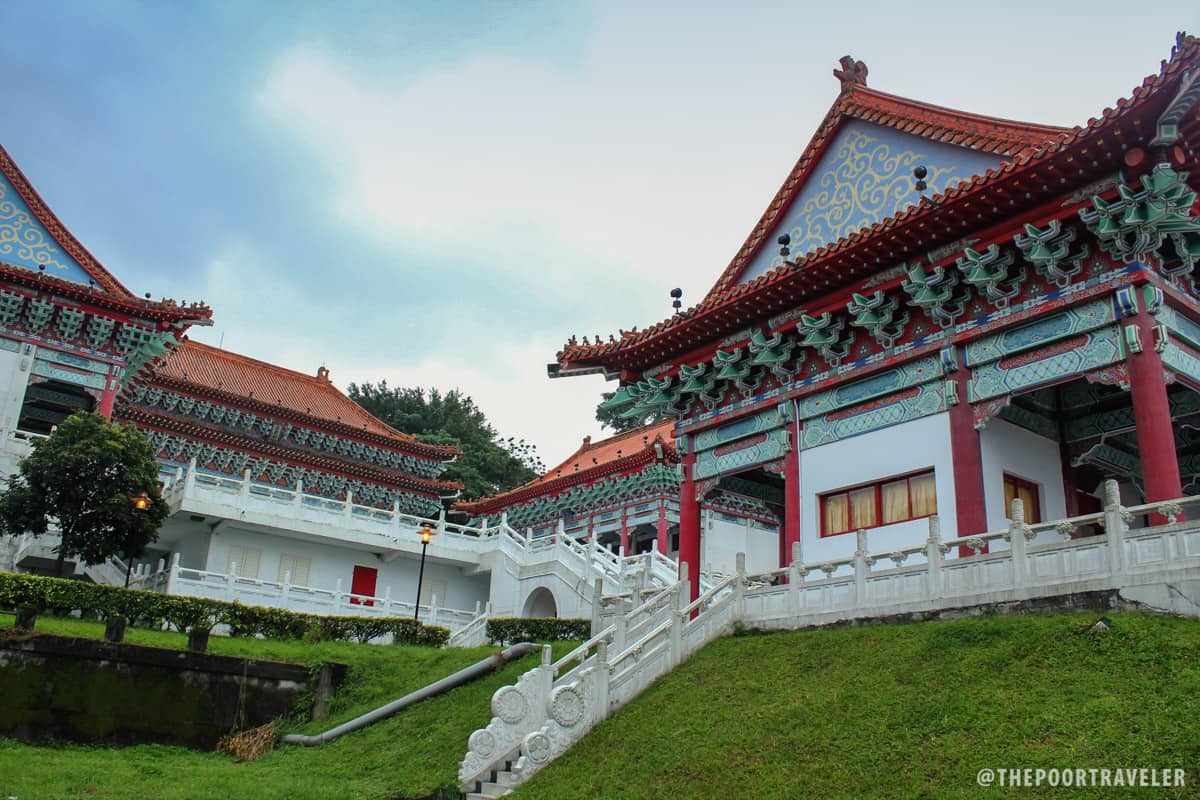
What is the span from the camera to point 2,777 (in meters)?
11.4

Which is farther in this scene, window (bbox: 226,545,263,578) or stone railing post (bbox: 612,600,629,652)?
window (bbox: 226,545,263,578)

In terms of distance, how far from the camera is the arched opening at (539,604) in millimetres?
30094

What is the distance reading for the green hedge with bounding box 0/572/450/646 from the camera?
58.5 ft

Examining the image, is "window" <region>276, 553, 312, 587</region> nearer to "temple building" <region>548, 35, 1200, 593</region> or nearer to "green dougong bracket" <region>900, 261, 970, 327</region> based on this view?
"temple building" <region>548, 35, 1200, 593</region>

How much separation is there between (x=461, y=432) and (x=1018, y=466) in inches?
1889

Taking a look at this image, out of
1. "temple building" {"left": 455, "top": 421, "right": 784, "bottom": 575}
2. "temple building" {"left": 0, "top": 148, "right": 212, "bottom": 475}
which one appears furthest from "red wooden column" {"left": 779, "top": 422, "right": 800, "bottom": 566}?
"temple building" {"left": 0, "top": 148, "right": 212, "bottom": 475}

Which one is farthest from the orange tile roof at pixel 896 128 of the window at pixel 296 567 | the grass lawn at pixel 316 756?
the window at pixel 296 567

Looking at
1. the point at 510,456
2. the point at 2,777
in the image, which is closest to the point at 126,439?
the point at 2,777

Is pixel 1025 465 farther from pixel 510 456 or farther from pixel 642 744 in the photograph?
pixel 510 456

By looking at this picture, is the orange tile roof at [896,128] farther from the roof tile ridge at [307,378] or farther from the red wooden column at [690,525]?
the roof tile ridge at [307,378]

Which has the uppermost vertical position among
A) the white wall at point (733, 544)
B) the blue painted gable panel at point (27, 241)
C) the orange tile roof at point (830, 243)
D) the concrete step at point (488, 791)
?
the blue painted gable panel at point (27, 241)

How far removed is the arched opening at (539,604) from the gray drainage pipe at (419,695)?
12116mm

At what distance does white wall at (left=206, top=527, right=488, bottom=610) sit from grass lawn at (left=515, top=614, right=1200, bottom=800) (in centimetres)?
1994

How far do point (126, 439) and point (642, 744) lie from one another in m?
14.7
